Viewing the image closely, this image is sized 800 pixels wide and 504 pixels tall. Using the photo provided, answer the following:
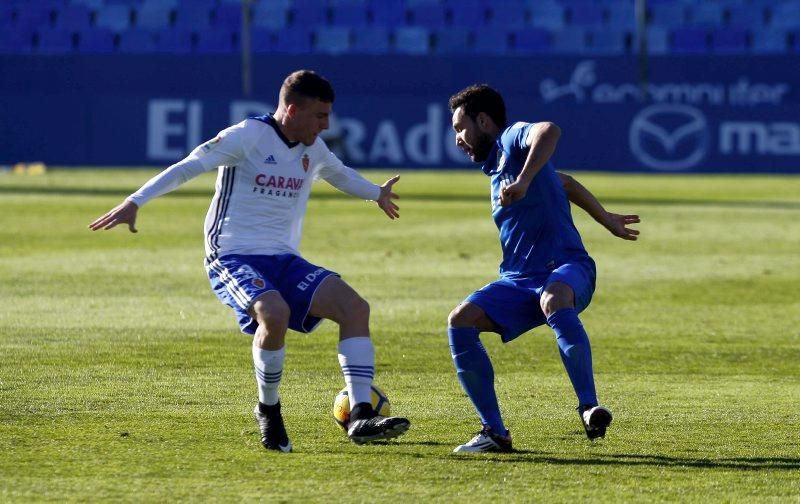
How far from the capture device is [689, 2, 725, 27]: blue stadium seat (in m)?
44.0

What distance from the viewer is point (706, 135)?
36.9 m

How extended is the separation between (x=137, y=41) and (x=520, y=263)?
37699 mm

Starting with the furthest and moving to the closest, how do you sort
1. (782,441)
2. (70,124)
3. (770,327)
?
1. (70,124)
2. (770,327)
3. (782,441)

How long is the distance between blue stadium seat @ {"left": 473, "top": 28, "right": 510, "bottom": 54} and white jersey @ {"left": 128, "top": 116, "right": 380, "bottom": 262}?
36.1 metres

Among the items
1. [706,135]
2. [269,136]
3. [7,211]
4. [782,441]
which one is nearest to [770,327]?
[782,441]

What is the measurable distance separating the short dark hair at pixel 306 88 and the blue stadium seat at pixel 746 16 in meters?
38.0

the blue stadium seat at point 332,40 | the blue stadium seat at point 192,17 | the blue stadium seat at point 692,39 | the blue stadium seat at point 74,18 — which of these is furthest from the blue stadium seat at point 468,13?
the blue stadium seat at point 74,18

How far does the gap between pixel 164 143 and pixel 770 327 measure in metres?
26.3

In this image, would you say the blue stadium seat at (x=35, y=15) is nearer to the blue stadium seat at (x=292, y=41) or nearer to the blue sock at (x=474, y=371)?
the blue stadium seat at (x=292, y=41)

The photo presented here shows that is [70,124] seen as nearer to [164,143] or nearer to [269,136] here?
[164,143]

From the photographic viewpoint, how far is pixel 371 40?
4397 cm

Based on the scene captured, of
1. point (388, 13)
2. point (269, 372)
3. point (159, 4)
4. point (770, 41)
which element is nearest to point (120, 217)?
point (269, 372)

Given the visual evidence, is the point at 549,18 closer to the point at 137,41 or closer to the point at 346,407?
the point at 137,41

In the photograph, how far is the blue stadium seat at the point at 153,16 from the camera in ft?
145
